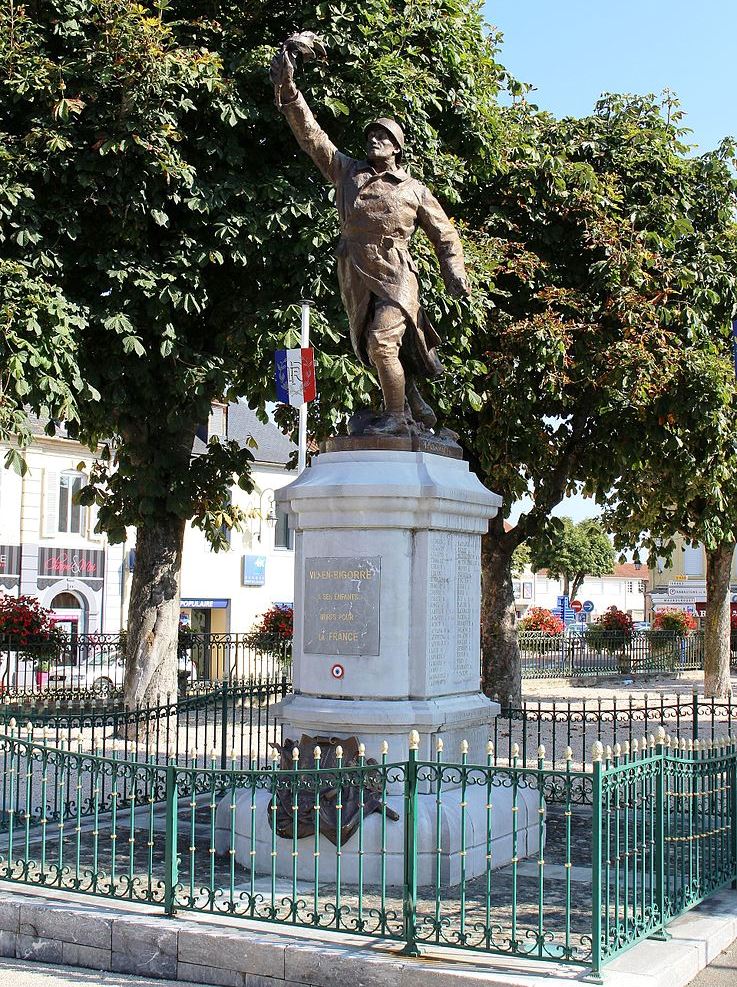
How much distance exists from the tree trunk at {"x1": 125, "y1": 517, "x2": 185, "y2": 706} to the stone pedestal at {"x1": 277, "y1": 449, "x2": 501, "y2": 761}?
364 inches

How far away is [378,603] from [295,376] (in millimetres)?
7881

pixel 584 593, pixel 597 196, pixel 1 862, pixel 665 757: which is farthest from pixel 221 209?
pixel 584 593

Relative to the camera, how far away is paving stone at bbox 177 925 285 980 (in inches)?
276

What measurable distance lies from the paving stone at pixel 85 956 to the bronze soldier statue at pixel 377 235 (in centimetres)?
446

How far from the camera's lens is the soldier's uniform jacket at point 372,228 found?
32.0 ft

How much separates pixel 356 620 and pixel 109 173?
8634mm

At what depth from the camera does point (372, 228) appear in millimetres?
9758

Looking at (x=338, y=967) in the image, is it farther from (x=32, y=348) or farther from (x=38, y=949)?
(x=32, y=348)

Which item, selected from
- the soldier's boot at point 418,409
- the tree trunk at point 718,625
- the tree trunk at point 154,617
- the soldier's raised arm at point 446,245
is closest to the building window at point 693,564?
the tree trunk at point 718,625

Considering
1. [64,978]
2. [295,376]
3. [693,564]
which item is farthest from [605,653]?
[693,564]

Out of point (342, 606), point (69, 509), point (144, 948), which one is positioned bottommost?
point (144, 948)

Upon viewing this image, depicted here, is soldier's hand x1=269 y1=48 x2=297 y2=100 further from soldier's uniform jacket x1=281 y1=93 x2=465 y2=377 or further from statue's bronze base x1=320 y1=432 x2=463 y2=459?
statue's bronze base x1=320 y1=432 x2=463 y2=459

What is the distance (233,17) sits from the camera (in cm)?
1702

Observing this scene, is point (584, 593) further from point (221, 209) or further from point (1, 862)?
point (1, 862)
